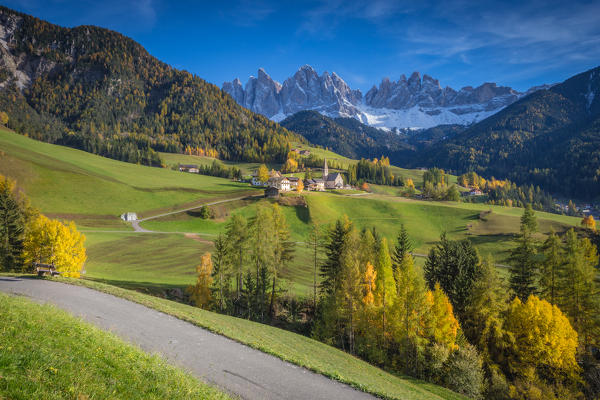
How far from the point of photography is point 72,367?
696 cm

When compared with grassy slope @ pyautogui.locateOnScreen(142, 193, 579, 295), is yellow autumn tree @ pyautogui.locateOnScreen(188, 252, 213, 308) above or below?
below

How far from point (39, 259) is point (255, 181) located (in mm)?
116868

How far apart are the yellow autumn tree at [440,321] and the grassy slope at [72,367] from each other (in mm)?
32331

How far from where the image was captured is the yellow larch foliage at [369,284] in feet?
124

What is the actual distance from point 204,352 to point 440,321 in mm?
30816

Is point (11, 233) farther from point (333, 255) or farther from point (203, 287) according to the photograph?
point (333, 255)

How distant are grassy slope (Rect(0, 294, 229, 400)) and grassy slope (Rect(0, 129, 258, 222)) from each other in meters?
85.5

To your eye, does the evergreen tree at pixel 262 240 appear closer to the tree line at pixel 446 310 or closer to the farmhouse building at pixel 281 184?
the tree line at pixel 446 310

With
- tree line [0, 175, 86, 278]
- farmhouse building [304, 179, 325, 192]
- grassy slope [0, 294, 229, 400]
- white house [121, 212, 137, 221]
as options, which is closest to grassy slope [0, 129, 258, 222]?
white house [121, 212, 137, 221]

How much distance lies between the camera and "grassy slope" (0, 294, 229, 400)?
5.82 m

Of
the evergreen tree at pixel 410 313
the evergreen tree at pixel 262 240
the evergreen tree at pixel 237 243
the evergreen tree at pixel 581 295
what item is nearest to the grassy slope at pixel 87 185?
the evergreen tree at pixel 237 243

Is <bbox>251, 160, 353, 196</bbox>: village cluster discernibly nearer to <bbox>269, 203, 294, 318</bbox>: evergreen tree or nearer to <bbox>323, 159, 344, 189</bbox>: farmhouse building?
<bbox>323, 159, 344, 189</bbox>: farmhouse building

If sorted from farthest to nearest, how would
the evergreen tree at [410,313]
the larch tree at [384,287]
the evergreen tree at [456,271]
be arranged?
the evergreen tree at [456,271], the larch tree at [384,287], the evergreen tree at [410,313]

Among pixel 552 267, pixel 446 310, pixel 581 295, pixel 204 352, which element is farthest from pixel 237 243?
pixel 581 295
